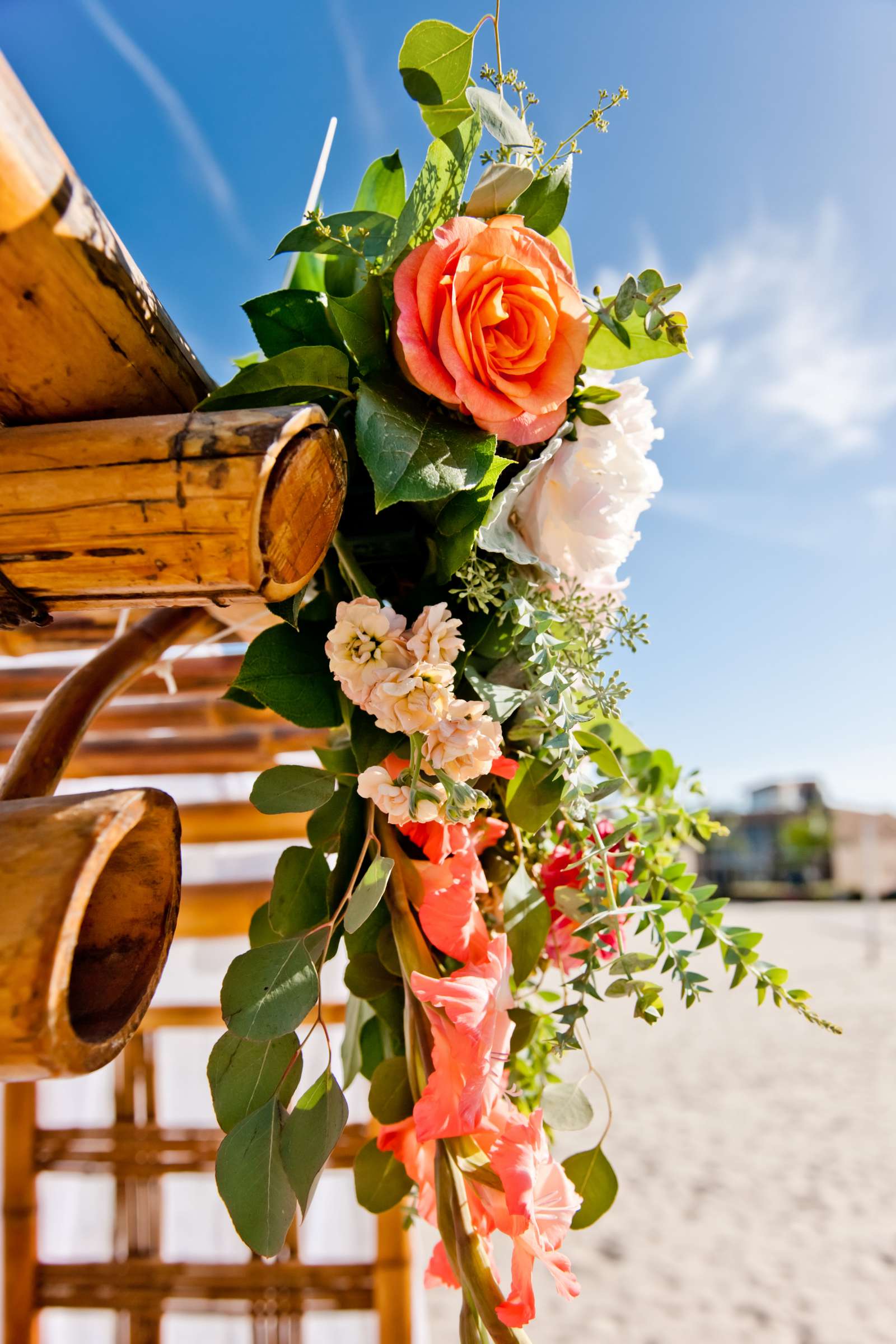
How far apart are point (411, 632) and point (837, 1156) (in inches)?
227

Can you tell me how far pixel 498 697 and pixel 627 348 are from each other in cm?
22

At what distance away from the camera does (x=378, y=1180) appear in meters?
0.55

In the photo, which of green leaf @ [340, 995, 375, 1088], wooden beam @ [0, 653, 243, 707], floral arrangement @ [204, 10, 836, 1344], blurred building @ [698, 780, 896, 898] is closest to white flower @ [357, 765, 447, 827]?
floral arrangement @ [204, 10, 836, 1344]

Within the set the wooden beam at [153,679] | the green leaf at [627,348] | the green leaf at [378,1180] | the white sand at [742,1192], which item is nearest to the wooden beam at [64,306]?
the green leaf at [627,348]

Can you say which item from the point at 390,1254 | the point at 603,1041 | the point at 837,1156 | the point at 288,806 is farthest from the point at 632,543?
the point at 603,1041

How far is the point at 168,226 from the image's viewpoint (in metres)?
3.89

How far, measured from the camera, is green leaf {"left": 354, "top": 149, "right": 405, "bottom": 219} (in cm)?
53

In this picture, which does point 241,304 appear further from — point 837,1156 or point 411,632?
point 837,1156

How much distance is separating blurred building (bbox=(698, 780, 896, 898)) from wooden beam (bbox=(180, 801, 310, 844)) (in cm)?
2270

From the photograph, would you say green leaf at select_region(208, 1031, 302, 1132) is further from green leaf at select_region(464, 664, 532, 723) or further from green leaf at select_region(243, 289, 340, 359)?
green leaf at select_region(243, 289, 340, 359)

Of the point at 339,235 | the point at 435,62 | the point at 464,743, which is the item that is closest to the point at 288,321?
the point at 339,235

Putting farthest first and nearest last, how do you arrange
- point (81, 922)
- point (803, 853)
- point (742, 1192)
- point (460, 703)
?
point (803, 853), point (742, 1192), point (460, 703), point (81, 922)

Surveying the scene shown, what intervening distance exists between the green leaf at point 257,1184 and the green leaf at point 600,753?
0.88 ft

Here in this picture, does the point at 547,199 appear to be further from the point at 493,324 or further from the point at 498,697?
the point at 498,697
